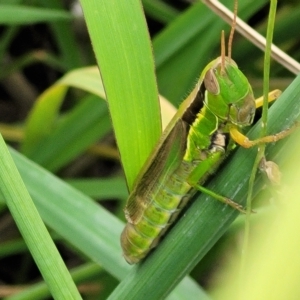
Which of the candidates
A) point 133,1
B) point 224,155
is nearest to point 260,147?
point 224,155

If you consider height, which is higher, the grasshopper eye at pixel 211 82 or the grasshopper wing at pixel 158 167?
the grasshopper eye at pixel 211 82

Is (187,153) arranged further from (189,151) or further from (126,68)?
(126,68)

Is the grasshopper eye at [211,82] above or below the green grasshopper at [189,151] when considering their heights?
above

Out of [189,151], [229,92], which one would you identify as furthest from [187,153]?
[229,92]

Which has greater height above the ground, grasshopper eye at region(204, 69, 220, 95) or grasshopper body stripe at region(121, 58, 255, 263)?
grasshopper eye at region(204, 69, 220, 95)
